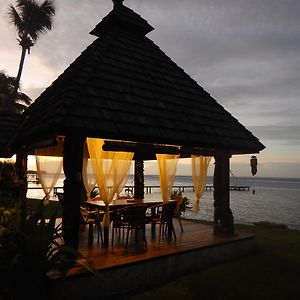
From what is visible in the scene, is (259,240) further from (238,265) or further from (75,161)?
(75,161)

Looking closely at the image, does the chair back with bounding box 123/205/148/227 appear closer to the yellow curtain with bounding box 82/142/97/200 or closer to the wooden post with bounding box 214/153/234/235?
the wooden post with bounding box 214/153/234/235

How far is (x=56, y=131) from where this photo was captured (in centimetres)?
512

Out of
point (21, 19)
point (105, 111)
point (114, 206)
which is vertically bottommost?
point (114, 206)

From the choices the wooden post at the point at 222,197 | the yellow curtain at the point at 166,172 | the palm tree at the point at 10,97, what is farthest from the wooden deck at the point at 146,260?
the palm tree at the point at 10,97

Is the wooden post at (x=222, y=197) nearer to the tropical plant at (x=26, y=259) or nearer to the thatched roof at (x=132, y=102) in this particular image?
the thatched roof at (x=132, y=102)

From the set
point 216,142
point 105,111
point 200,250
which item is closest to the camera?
point 105,111

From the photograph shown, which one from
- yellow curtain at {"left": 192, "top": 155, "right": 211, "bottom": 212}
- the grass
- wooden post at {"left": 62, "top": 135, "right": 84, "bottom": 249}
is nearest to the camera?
wooden post at {"left": 62, "top": 135, "right": 84, "bottom": 249}

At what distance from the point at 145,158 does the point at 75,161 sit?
5.25 meters

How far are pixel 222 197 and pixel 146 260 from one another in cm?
328

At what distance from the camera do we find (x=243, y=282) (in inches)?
246

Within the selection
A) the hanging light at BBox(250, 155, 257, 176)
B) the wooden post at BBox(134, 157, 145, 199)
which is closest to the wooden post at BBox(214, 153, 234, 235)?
the hanging light at BBox(250, 155, 257, 176)

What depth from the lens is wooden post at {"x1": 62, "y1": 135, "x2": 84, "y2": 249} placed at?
5.41m

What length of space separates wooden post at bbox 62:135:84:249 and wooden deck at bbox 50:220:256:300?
0.63m

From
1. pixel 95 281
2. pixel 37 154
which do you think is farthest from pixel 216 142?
pixel 37 154
